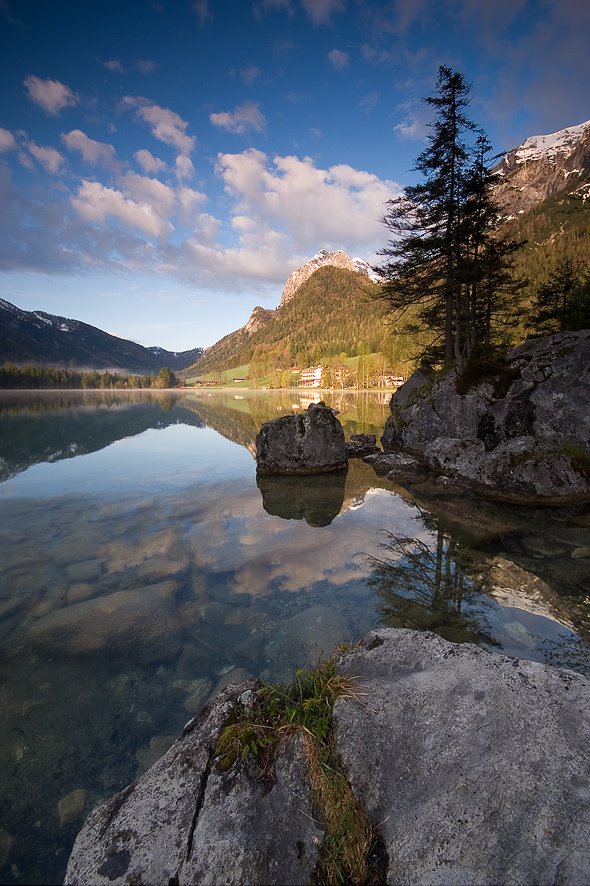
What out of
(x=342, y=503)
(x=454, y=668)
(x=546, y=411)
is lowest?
(x=342, y=503)

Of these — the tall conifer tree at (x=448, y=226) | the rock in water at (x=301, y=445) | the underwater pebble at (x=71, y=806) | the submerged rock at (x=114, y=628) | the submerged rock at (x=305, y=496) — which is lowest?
the submerged rock at (x=305, y=496)

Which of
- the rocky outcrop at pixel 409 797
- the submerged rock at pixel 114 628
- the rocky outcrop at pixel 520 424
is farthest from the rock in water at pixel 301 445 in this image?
the rocky outcrop at pixel 409 797

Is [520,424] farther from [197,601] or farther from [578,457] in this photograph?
[197,601]

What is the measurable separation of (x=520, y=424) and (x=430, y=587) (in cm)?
1436

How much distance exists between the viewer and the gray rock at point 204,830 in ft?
8.20

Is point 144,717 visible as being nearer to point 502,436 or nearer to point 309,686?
point 309,686

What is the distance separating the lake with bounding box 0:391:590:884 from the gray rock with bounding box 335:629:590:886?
8.71 ft

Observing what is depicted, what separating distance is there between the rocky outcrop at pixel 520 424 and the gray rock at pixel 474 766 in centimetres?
1250

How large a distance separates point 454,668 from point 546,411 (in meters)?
18.2

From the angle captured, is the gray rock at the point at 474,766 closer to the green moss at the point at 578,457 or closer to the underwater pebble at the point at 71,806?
the underwater pebble at the point at 71,806

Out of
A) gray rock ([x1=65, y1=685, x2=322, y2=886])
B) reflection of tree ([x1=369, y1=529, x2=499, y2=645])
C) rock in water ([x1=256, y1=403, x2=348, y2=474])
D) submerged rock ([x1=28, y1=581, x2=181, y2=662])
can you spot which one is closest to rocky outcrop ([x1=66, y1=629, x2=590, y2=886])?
gray rock ([x1=65, y1=685, x2=322, y2=886])

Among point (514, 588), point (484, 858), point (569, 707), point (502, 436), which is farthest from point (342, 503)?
point (484, 858)

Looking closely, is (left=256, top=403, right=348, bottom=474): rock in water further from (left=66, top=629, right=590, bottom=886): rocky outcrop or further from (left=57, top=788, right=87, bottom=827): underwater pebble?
(left=66, top=629, right=590, bottom=886): rocky outcrop

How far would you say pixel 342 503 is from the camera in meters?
14.7
